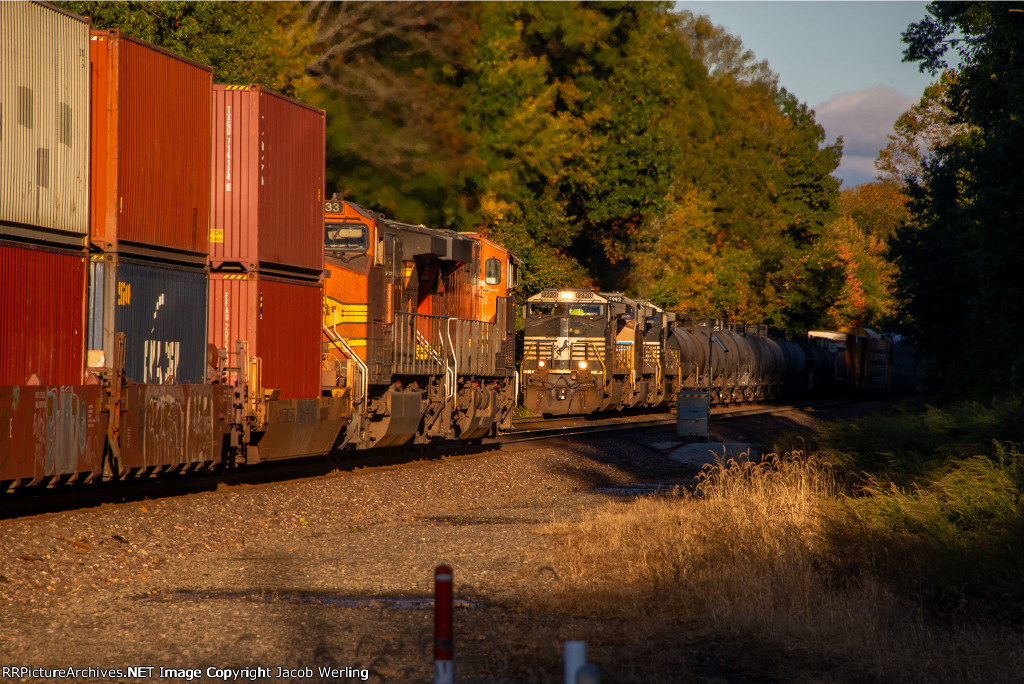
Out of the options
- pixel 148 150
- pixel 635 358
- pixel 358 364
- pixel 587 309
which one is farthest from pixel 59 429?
pixel 635 358

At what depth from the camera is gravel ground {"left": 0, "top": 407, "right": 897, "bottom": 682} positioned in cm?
629

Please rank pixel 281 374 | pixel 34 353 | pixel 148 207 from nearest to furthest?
pixel 34 353 → pixel 148 207 → pixel 281 374

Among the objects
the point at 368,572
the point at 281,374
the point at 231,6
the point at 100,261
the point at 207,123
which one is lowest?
the point at 368,572

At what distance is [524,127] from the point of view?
3344 cm

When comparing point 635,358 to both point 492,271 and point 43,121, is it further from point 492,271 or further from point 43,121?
point 43,121

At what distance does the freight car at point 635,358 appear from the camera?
28.3 meters

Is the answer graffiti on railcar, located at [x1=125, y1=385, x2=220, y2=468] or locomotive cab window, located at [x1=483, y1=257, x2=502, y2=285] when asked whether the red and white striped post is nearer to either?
graffiti on railcar, located at [x1=125, y1=385, x2=220, y2=468]

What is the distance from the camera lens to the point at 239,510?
38.9 feet

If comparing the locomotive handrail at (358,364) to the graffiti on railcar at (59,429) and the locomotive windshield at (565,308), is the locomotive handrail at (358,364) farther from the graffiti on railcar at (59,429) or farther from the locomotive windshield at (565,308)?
the locomotive windshield at (565,308)

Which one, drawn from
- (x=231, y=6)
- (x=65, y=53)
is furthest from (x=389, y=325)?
(x=231, y=6)

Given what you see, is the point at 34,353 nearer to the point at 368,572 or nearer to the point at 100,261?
the point at 100,261

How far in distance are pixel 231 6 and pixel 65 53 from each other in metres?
14.1

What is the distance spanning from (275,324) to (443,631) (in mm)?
9969

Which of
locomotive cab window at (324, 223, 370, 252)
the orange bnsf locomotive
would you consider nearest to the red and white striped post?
the orange bnsf locomotive
